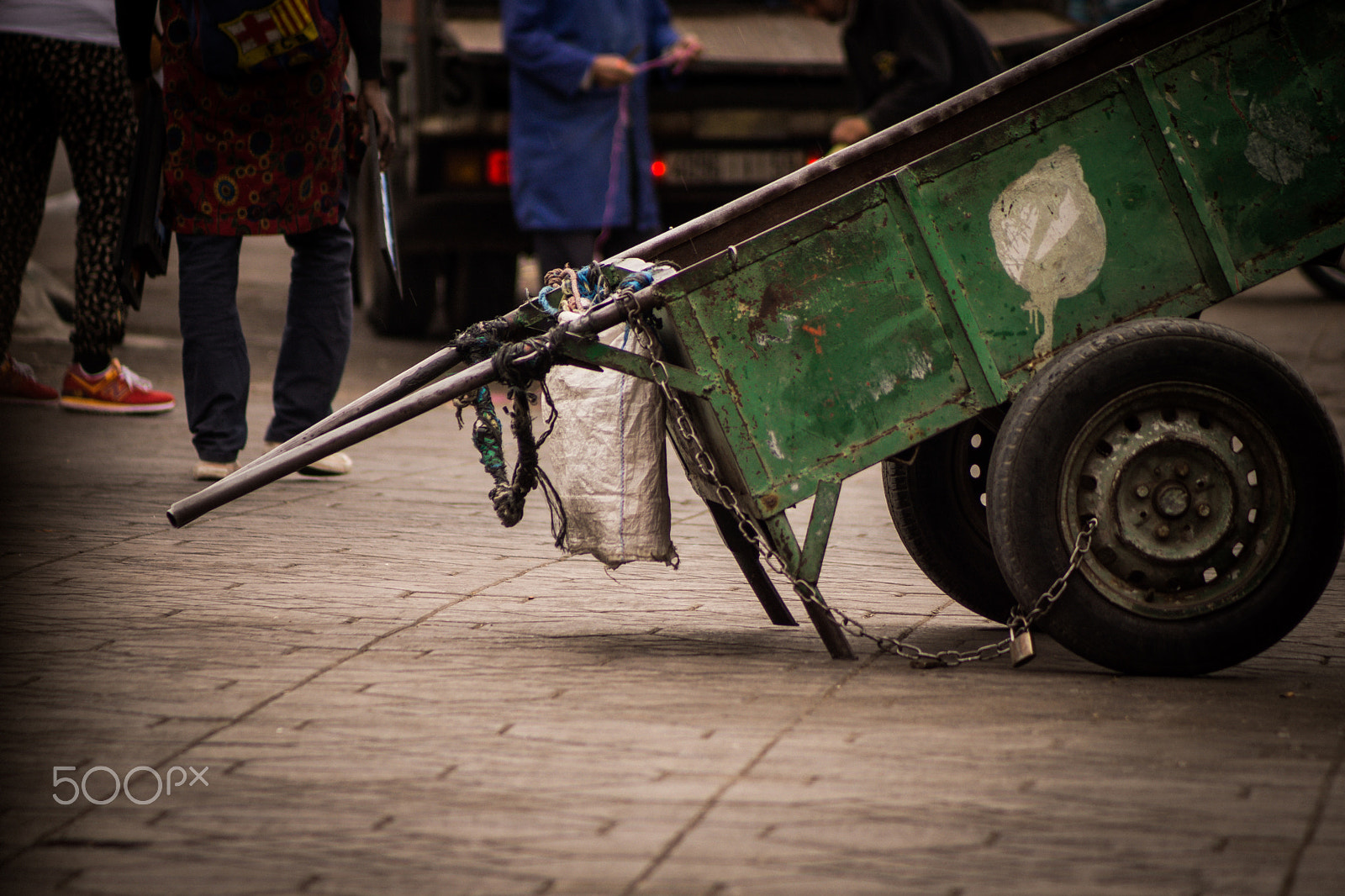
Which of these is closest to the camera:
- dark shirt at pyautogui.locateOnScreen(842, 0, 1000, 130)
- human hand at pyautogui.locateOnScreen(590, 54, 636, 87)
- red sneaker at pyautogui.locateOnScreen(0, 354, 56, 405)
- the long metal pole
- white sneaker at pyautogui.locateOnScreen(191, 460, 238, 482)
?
the long metal pole

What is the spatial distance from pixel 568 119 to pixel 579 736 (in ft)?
17.4

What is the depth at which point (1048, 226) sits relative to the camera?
11.5 feet

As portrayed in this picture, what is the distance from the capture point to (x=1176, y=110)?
3.52m

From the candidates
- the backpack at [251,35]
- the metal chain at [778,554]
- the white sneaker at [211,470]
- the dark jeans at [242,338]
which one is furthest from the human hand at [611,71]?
the metal chain at [778,554]

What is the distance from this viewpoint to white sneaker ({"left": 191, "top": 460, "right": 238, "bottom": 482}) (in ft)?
18.4

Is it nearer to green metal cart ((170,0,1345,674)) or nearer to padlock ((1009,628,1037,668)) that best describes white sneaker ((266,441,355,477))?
green metal cart ((170,0,1345,674))

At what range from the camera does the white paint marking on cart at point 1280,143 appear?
3549 mm

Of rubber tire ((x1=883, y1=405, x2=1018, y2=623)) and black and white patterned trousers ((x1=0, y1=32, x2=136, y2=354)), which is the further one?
black and white patterned trousers ((x1=0, y1=32, x2=136, y2=354))

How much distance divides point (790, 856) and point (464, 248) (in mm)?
6690

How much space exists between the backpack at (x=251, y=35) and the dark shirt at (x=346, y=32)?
26 cm

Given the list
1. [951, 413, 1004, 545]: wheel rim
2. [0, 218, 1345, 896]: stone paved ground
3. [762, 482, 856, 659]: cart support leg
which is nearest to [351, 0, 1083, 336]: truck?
[0, 218, 1345, 896]: stone paved ground

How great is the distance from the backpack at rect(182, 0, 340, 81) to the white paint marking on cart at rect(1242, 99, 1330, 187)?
3.10m

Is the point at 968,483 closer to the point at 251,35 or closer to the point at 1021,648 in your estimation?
the point at 1021,648

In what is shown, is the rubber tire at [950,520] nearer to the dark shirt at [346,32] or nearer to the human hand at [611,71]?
the dark shirt at [346,32]
